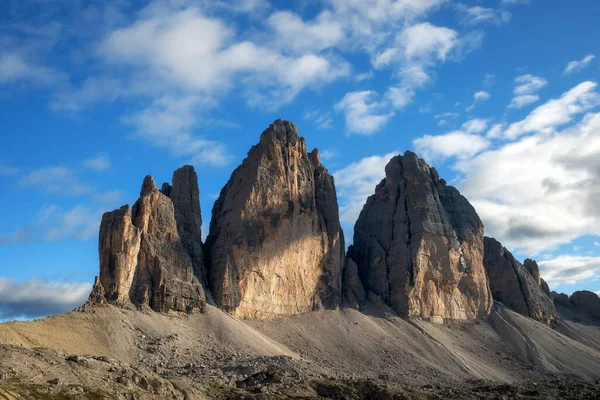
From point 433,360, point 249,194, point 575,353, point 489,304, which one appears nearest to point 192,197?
point 249,194

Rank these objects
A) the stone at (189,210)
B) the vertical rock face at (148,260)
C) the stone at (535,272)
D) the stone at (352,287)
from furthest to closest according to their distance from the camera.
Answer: the stone at (535,272) < the stone at (352,287) < the stone at (189,210) < the vertical rock face at (148,260)

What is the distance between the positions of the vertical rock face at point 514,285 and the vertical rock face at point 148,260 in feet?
212

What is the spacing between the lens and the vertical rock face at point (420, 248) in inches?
4210

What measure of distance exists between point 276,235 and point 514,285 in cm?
5494

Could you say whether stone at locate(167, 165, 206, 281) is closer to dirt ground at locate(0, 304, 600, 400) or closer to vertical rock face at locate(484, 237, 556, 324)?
dirt ground at locate(0, 304, 600, 400)

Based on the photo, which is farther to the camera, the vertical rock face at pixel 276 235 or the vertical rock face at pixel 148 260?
the vertical rock face at pixel 276 235

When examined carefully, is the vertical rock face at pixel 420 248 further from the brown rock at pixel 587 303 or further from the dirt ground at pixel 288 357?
the brown rock at pixel 587 303

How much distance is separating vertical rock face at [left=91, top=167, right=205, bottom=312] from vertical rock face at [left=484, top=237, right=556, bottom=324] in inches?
2550

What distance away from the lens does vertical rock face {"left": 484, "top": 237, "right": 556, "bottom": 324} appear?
4761 inches

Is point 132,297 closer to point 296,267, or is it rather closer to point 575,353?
point 296,267

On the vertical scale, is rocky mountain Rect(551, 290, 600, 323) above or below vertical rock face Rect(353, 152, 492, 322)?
below

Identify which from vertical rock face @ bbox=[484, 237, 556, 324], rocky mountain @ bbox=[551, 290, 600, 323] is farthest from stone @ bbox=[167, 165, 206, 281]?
rocky mountain @ bbox=[551, 290, 600, 323]

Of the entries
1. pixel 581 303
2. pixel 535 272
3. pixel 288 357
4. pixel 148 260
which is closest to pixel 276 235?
pixel 148 260

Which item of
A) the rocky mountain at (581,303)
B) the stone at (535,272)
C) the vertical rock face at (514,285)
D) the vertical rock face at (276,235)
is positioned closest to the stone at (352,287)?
the vertical rock face at (276,235)
